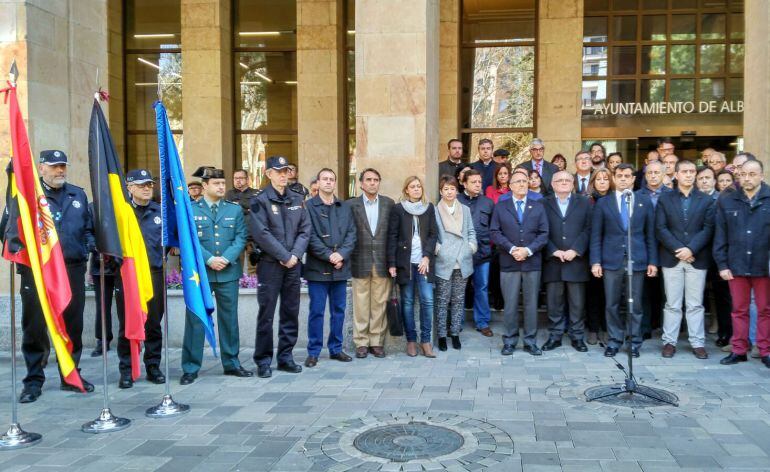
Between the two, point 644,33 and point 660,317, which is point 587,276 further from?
point 644,33

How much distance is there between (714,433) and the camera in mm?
5312

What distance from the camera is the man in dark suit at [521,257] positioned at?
8312 mm

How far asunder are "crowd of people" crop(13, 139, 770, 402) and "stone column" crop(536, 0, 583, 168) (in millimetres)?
4920

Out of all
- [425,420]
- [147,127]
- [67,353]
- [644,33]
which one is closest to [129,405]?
[67,353]

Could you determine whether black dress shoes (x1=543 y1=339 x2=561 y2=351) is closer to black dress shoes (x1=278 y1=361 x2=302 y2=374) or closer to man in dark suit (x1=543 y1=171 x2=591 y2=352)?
man in dark suit (x1=543 y1=171 x2=591 y2=352)

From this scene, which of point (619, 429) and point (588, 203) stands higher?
point (588, 203)

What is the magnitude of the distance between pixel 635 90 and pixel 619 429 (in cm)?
1044

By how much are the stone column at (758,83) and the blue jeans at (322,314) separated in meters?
6.23

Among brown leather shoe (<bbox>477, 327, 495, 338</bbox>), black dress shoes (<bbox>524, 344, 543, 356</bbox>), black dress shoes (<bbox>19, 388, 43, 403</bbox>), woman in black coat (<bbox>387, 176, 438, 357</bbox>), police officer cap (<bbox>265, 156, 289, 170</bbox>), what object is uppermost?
police officer cap (<bbox>265, 156, 289, 170</bbox>)

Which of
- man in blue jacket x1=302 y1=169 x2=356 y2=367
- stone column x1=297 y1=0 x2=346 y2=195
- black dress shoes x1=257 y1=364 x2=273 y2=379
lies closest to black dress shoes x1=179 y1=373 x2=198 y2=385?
black dress shoes x1=257 y1=364 x2=273 y2=379

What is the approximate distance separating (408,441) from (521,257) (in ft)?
11.7

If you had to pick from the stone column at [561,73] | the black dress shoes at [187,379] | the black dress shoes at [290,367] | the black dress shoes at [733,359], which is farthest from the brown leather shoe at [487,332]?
the stone column at [561,73]

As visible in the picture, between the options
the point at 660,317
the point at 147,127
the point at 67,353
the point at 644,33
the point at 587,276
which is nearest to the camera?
the point at 67,353

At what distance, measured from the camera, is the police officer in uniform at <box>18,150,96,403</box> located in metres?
6.91
